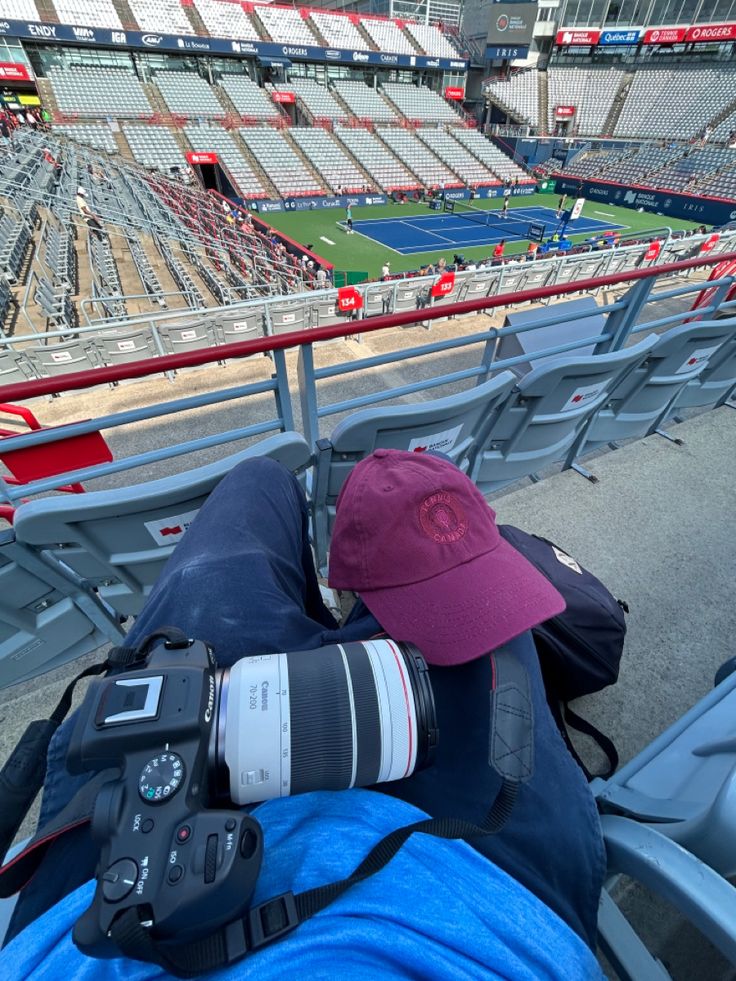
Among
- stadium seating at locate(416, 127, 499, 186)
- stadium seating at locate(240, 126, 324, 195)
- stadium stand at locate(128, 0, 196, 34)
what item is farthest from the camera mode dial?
stadium stand at locate(128, 0, 196, 34)

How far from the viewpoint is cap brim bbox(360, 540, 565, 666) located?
36.9 inches

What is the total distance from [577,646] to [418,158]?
36211mm

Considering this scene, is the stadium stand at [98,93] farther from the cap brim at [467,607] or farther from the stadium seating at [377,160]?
the cap brim at [467,607]

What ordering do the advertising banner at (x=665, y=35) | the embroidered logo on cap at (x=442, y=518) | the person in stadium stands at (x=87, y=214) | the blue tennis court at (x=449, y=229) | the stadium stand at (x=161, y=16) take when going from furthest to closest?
the advertising banner at (x=665, y=35) < the stadium stand at (x=161, y=16) < the blue tennis court at (x=449, y=229) < the person in stadium stands at (x=87, y=214) < the embroidered logo on cap at (x=442, y=518)

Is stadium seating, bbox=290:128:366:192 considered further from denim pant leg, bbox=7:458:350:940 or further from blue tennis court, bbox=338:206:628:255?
denim pant leg, bbox=7:458:350:940

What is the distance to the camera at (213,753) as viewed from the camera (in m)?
0.54

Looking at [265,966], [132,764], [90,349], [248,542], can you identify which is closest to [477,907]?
[265,966]

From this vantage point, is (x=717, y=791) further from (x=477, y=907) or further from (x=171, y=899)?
(x=171, y=899)

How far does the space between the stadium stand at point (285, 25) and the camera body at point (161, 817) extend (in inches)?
1819

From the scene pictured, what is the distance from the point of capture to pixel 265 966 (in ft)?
1.82

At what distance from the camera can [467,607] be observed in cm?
98

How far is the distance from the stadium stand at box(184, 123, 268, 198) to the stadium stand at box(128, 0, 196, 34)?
957cm

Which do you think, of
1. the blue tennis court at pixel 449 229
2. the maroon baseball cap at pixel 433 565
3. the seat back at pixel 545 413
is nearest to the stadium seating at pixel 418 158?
the blue tennis court at pixel 449 229

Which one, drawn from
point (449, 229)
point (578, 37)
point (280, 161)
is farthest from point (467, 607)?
point (578, 37)
